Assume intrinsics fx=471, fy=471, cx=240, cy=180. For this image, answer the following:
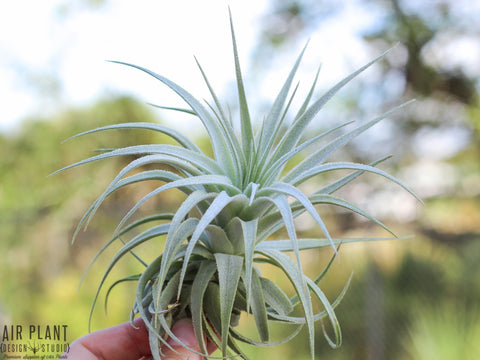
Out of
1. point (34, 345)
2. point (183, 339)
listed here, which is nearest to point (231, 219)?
point (183, 339)

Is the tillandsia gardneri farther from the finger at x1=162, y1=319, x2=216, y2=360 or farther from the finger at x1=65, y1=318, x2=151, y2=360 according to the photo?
the finger at x1=65, y1=318, x2=151, y2=360

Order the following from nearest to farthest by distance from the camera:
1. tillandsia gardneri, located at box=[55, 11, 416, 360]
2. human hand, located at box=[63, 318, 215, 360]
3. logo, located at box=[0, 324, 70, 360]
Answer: tillandsia gardneri, located at box=[55, 11, 416, 360]
human hand, located at box=[63, 318, 215, 360]
logo, located at box=[0, 324, 70, 360]

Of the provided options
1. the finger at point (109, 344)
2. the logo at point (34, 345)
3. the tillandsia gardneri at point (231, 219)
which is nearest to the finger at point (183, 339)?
the tillandsia gardneri at point (231, 219)

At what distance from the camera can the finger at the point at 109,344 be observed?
0.79m

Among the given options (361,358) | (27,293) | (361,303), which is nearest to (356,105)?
(361,303)

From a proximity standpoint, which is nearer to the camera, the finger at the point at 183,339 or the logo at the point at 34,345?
the finger at the point at 183,339

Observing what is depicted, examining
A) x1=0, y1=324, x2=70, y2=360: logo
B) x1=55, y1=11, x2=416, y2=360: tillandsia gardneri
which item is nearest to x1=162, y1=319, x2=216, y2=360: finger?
x1=55, y1=11, x2=416, y2=360: tillandsia gardneri

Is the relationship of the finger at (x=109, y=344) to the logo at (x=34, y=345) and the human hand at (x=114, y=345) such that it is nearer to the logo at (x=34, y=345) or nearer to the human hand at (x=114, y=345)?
the human hand at (x=114, y=345)

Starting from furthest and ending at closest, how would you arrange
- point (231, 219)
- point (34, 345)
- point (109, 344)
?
point (34, 345), point (109, 344), point (231, 219)

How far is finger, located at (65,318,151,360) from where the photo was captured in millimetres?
791

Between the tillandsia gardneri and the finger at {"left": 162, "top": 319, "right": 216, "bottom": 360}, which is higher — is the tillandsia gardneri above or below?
above

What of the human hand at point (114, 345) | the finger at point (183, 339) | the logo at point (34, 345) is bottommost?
the finger at point (183, 339)

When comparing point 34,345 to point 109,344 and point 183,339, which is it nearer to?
point 109,344

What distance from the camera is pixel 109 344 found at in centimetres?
81
